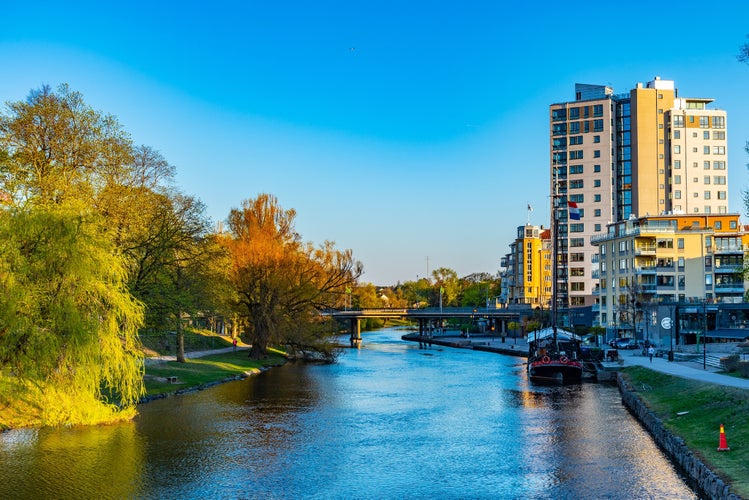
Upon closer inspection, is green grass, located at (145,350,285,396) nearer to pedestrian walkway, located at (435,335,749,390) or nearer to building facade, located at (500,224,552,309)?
pedestrian walkway, located at (435,335,749,390)

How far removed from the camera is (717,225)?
339 ft

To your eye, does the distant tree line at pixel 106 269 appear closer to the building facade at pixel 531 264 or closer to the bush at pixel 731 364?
the bush at pixel 731 364

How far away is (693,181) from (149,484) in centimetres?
13599

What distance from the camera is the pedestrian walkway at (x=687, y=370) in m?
47.1

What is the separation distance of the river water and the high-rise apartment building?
309 feet

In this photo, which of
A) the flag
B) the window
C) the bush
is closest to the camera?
the bush

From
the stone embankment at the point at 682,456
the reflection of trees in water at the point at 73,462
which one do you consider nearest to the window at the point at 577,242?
the stone embankment at the point at 682,456

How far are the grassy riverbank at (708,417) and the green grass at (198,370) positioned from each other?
115 feet

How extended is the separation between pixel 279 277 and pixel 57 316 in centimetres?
4693

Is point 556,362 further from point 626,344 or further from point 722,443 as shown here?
point 722,443

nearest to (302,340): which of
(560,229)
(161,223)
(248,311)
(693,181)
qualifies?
(248,311)

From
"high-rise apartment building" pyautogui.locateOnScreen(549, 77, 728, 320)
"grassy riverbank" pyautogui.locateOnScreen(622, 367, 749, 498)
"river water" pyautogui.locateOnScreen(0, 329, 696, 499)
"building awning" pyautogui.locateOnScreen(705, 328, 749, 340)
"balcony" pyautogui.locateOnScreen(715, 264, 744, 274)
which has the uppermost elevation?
"high-rise apartment building" pyautogui.locateOnScreen(549, 77, 728, 320)

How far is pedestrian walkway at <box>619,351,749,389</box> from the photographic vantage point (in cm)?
4709

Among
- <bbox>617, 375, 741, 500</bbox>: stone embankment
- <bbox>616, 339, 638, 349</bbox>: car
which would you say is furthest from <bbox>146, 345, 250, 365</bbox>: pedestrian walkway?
<bbox>616, 339, 638, 349</bbox>: car
